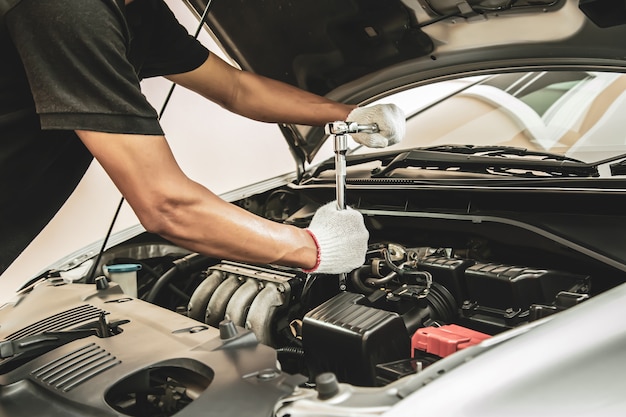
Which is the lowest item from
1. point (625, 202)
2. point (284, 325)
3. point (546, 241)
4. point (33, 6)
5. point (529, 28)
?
point (284, 325)

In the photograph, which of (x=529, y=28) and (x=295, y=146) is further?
(x=295, y=146)

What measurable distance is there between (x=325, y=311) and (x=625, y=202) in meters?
0.70

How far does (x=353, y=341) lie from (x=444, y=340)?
16 cm

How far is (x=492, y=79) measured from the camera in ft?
5.28

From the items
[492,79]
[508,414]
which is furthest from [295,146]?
[508,414]

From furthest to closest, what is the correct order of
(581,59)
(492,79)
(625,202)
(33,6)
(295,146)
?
(295,146) → (492,79) → (581,59) → (625,202) → (33,6)

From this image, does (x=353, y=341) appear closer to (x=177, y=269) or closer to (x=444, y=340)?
(x=444, y=340)

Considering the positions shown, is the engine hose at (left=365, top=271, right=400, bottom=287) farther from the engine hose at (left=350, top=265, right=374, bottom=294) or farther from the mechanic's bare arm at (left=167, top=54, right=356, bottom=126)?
the mechanic's bare arm at (left=167, top=54, right=356, bottom=126)

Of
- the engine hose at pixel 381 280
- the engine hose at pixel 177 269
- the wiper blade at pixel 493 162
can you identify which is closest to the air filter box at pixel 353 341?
the engine hose at pixel 381 280

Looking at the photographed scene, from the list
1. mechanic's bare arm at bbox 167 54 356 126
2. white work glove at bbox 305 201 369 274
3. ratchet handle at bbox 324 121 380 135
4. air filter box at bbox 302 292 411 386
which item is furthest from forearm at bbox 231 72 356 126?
air filter box at bbox 302 292 411 386

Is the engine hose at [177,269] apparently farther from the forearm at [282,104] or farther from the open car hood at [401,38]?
the open car hood at [401,38]

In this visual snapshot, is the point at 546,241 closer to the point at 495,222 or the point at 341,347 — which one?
the point at 495,222

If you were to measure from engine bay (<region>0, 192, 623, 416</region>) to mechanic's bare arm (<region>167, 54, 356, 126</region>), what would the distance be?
13.3 inches

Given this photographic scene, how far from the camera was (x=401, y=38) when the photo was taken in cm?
152
